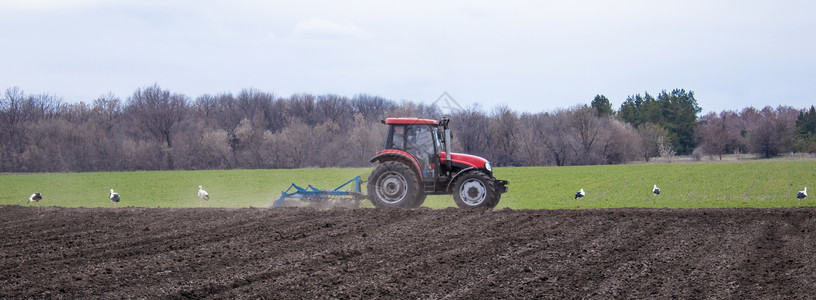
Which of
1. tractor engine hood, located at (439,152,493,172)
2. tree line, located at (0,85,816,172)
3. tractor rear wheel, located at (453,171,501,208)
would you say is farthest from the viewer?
tree line, located at (0,85,816,172)

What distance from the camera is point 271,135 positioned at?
2623 inches

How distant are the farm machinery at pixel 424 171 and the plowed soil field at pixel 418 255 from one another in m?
0.99

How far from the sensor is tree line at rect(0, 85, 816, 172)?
61156 millimetres

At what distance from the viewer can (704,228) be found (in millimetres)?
9875

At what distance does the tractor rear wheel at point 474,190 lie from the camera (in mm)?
12781

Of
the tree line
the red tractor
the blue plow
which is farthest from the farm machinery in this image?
the tree line

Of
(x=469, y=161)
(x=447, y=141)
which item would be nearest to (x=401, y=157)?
(x=447, y=141)

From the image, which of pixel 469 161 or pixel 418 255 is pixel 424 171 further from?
pixel 418 255

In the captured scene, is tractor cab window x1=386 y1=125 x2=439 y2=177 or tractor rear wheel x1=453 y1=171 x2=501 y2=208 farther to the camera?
tractor cab window x1=386 y1=125 x2=439 y2=177

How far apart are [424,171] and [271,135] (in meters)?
55.4

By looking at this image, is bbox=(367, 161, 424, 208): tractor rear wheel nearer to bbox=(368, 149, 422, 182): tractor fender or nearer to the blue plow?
bbox=(368, 149, 422, 182): tractor fender

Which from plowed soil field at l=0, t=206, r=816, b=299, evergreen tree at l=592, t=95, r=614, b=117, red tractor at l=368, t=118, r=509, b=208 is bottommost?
plowed soil field at l=0, t=206, r=816, b=299

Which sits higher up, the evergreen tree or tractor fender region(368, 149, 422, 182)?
the evergreen tree

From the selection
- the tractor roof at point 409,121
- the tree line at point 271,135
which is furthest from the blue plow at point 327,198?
the tree line at point 271,135
